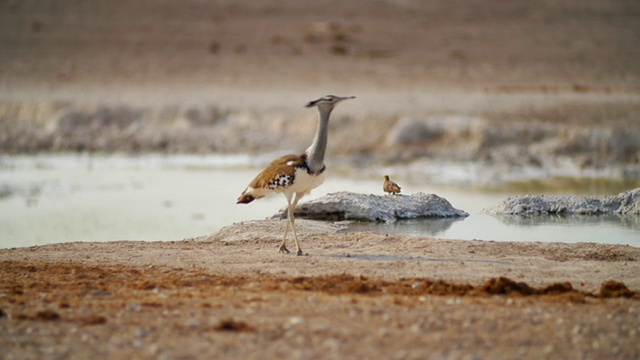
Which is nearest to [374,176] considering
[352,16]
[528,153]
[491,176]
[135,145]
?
[491,176]

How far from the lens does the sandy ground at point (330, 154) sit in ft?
24.0

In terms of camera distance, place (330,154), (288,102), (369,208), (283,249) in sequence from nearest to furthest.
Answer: (283,249), (369,208), (330,154), (288,102)

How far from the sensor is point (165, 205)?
65.0 feet

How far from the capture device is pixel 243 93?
35625 millimetres

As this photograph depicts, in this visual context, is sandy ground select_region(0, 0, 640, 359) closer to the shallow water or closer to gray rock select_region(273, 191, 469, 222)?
gray rock select_region(273, 191, 469, 222)

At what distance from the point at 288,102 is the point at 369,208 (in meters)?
20.0

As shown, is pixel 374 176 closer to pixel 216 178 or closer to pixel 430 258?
pixel 216 178

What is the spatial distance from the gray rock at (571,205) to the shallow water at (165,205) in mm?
243

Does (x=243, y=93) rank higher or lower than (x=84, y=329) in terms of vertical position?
higher

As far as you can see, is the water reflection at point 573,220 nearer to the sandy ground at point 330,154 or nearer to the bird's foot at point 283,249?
the sandy ground at point 330,154

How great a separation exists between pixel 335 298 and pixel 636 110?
22814mm

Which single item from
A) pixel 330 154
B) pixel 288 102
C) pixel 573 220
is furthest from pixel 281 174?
pixel 288 102

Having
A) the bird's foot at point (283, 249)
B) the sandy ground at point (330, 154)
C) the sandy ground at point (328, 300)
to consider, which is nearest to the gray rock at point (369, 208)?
the sandy ground at point (330, 154)

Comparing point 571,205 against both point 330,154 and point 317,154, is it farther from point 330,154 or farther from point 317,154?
point 330,154
